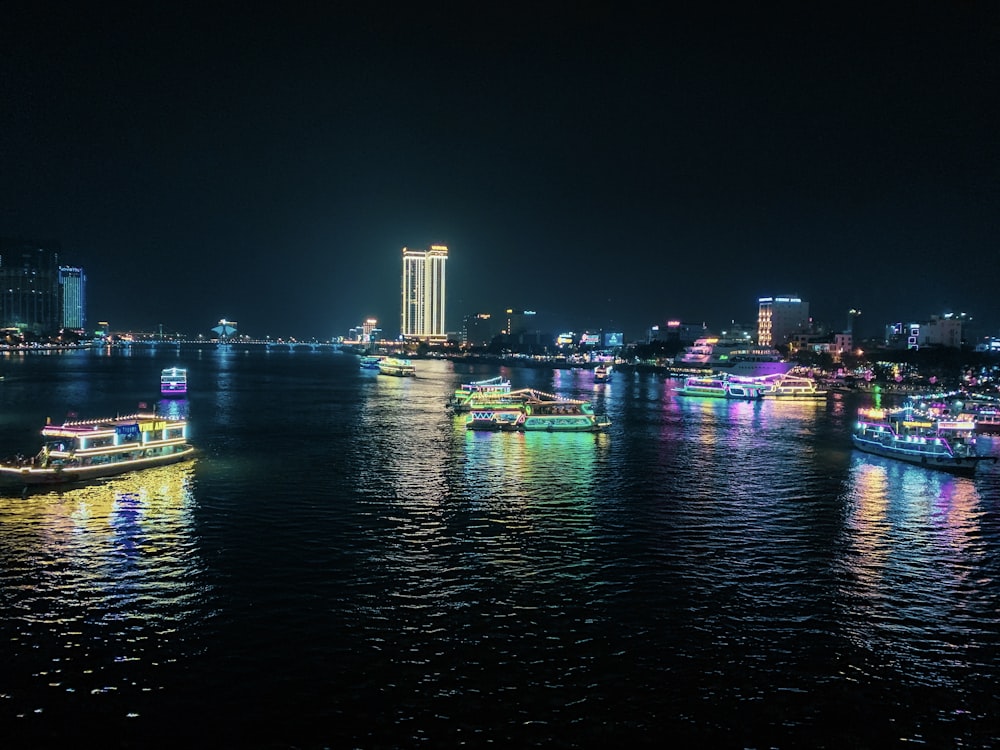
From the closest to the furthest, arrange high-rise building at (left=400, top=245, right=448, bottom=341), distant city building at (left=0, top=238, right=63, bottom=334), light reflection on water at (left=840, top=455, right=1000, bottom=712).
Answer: light reflection on water at (left=840, top=455, right=1000, bottom=712)
distant city building at (left=0, top=238, right=63, bottom=334)
high-rise building at (left=400, top=245, right=448, bottom=341)

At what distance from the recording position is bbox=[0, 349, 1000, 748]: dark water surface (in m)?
8.81

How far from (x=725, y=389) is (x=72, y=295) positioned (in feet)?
558

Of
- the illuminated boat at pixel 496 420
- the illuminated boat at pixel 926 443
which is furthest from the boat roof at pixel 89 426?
the illuminated boat at pixel 926 443

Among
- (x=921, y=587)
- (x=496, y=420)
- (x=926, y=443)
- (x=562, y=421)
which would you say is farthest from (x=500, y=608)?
(x=562, y=421)

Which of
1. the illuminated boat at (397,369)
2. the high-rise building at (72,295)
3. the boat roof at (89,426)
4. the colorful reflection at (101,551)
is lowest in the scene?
the colorful reflection at (101,551)

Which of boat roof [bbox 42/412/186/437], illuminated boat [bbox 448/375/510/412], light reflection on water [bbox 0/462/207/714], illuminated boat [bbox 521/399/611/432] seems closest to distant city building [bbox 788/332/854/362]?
illuminated boat [bbox 448/375/510/412]

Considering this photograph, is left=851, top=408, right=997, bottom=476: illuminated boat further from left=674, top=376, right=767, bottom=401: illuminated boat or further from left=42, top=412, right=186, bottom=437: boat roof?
left=674, top=376, right=767, bottom=401: illuminated boat

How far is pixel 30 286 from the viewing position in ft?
543


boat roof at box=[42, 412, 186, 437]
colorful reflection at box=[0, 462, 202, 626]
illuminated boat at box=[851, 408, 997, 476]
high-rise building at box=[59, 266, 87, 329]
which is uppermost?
high-rise building at box=[59, 266, 87, 329]

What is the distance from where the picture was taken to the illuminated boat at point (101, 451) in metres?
19.9

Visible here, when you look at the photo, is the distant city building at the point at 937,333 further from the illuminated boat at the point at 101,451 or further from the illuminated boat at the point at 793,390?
the illuminated boat at the point at 101,451

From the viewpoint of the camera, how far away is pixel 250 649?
10.4 meters

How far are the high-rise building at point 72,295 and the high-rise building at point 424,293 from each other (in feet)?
246

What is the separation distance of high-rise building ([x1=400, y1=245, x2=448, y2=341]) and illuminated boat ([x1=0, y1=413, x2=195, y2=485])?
16462 centimetres
